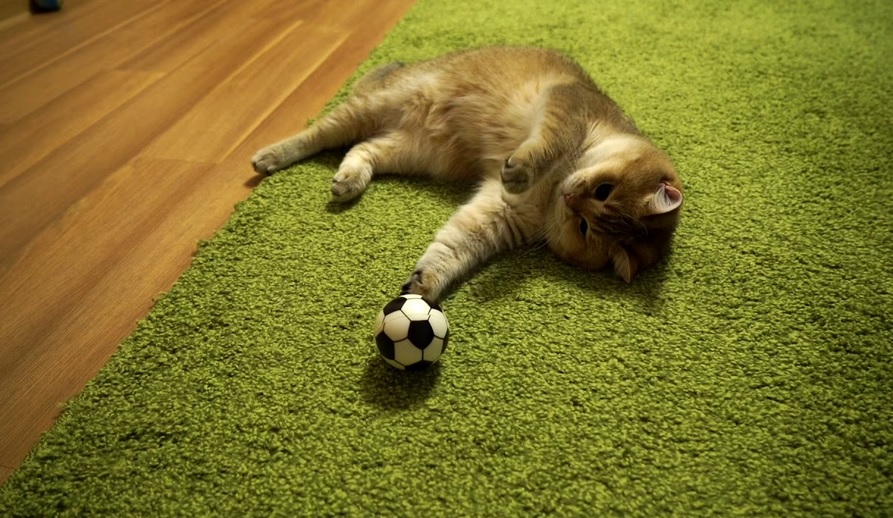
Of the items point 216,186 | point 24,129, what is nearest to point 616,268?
point 216,186

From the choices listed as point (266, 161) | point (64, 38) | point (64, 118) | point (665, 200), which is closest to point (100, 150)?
point (64, 118)

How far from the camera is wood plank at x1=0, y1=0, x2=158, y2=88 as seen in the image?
9.11 ft

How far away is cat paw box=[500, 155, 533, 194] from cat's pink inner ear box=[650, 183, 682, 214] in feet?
1.18

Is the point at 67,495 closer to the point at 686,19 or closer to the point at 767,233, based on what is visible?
the point at 767,233

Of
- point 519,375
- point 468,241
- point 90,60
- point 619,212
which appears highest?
point 90,60

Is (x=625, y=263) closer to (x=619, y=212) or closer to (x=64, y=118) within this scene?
→ (x=619, y=212)

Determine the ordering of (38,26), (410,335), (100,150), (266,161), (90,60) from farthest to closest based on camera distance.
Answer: (38,26) < (90,60) < (100,150) < (266,161) < (410,335)

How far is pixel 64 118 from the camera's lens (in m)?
2.31

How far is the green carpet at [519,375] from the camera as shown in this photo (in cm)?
107

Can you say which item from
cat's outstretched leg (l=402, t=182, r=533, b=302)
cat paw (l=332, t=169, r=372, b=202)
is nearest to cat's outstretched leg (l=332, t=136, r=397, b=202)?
cat paw (l=332, t=169, r=372, b=202)

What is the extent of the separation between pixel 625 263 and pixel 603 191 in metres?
0.23

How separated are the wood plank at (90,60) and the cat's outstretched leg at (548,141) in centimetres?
229

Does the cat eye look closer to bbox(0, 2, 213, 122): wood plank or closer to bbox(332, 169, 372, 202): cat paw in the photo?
bbox(332, 169, 372, 202): cat paw

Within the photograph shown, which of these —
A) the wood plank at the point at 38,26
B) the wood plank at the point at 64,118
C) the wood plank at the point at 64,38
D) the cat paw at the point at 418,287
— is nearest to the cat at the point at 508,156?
the cat paw at the point at 418,287
